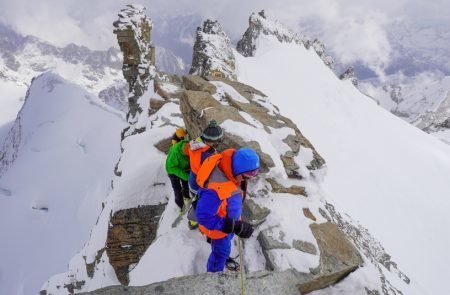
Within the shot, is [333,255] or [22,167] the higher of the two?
[22,167]

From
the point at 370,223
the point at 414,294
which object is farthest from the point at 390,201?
the point at 414,294

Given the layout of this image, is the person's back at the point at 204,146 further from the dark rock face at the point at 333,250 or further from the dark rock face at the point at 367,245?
the dark rock face at the point at 367,245

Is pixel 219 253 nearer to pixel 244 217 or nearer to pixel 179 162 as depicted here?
pixel 244 217

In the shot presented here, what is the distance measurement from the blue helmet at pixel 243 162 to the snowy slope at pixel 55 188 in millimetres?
55344

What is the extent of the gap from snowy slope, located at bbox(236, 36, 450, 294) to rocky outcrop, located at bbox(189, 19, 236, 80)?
2570mm

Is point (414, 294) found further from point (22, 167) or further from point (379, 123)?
point (22, 167)

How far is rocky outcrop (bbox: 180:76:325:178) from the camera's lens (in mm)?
8878

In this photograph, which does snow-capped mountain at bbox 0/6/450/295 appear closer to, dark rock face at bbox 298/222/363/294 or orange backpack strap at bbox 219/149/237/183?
dark rock face at bbox 298/222/363/294

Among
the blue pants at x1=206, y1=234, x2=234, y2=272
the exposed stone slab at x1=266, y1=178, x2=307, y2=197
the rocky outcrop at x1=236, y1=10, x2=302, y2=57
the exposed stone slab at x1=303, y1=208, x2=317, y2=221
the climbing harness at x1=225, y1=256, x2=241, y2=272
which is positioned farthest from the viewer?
the rocky outcrop at x1=236, y1=10, x2=302, y2=57

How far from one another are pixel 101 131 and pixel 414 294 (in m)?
102

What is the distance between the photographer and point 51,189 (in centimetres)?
7300

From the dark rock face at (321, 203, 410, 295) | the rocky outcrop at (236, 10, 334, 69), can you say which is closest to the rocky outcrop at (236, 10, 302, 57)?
the rocky outcrop at (236, 10, 334, 69)

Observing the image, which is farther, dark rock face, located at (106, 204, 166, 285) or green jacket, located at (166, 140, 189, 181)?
dark rock face, located at (106, 204, 166, 285)

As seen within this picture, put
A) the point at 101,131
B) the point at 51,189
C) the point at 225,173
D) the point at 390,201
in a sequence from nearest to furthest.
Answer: the point at 225,173 < the point at 390,201 < the point at 51,189 < the point at 101,131
